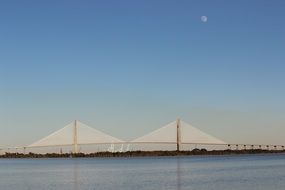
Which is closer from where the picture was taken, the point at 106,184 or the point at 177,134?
the point at 106,184

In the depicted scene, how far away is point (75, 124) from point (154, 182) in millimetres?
86177

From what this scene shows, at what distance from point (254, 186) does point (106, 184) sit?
A: 35.4 ft

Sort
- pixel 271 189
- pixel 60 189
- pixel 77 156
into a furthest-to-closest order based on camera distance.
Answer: pixel 77 156 → pixel 60 189 → pixel 271 189

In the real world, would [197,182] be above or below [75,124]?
below

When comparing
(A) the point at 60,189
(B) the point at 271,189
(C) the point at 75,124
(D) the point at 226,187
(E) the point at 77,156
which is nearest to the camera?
(B) the point at 271,189

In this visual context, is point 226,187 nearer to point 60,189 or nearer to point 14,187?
point 60,189

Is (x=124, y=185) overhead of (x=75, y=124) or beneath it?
beneath

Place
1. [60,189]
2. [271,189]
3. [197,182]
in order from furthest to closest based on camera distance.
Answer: [197,182] < [60,189] < [271,189]

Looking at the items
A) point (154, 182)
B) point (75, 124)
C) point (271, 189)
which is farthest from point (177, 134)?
point (271, 189)

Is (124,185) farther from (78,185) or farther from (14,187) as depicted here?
(14,187)

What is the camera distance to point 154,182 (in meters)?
42.3

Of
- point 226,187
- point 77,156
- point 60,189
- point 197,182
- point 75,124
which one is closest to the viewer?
point 226,187

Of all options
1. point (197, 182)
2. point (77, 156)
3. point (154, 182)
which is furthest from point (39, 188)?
point (77, 156)

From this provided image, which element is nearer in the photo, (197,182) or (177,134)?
(197,182)
